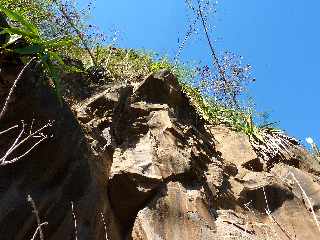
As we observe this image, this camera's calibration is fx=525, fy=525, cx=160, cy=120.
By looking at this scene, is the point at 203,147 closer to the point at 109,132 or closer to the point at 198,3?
the point at 109,132

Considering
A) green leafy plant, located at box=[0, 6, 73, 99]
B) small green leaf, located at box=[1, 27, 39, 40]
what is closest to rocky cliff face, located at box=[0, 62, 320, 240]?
green leafy plant, located at box=[0, 6, 73, 99]

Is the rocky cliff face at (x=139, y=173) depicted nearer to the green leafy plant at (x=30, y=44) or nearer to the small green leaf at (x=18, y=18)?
the green leafy plant at (x=30, y=44)

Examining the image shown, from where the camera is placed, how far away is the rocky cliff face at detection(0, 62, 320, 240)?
13.9 feet

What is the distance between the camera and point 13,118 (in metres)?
4.21

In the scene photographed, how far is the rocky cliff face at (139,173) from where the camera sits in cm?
425

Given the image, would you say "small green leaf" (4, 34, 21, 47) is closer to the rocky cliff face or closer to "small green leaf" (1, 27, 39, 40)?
"small green leaf" (1, 27, 39, 40)

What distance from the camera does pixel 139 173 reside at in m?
5.38

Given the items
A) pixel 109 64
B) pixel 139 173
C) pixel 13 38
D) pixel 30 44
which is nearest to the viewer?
pixel 13 38

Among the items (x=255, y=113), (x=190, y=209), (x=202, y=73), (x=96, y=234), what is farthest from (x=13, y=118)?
(x=202, y=73)

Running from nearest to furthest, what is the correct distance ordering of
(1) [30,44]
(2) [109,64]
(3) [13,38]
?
(3) [13,38] → (1) [30,44] → (2) [109,64]

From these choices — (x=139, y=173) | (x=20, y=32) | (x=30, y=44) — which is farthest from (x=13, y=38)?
(x=139, y=173)

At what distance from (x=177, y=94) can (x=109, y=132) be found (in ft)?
6.08

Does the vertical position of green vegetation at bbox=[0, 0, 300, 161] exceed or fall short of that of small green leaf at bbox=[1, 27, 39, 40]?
it exceeds it

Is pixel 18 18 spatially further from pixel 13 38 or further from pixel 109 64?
pixel 109 64
